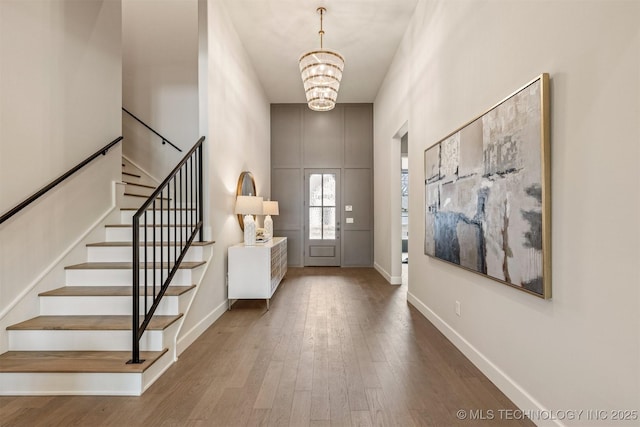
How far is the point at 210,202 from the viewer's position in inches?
140

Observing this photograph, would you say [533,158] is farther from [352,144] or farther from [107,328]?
[352,144]

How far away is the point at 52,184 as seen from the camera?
8.70 feet

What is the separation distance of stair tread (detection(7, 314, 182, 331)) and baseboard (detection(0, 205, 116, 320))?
143 millimetres

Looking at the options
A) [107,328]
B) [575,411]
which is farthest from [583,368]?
[107,328]

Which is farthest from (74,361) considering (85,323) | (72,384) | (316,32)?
(316,32)

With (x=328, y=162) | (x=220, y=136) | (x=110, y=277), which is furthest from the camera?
(x=328, y=162)

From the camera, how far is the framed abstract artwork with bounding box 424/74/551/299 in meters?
1.70

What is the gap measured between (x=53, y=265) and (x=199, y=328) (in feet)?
4.42

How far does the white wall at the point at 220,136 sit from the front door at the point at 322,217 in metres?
2.34

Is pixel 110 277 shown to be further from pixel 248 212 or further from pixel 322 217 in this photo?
pixel 322 217

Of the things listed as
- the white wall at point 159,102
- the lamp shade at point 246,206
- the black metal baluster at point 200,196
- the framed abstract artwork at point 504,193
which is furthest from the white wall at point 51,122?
the framed abstract artwork at point 504,193

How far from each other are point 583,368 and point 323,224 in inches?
238

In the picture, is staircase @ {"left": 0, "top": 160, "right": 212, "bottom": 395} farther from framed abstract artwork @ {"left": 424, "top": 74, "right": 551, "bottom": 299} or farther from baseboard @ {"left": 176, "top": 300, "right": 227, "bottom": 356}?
framed abstract artwork @ {"left": 424, "top": 74, "right": 551, "bottom": 299}

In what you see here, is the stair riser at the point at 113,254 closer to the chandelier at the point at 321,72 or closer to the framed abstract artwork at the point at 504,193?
the chandelier at the point at 321,72
